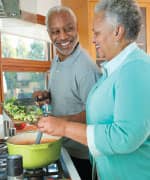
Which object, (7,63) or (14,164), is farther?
(7,63)

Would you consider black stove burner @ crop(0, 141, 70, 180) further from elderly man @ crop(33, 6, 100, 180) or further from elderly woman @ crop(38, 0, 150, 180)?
elderly man @ crop(33, 6, 100, 180)

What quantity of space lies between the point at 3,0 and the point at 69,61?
1.59ft

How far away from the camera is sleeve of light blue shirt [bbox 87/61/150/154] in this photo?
3.30ft

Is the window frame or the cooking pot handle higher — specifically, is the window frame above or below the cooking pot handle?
above

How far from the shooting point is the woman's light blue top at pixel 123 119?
3.31 ft

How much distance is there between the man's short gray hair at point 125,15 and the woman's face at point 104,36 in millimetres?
24

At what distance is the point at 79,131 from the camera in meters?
1.11

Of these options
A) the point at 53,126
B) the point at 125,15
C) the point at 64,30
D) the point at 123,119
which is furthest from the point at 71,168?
the point at 64,30

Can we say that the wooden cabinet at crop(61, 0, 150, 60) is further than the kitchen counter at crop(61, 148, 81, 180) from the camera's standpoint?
Yes

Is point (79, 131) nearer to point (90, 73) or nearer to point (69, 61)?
point (90, 73)

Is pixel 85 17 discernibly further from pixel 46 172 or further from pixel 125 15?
pixel 46 172

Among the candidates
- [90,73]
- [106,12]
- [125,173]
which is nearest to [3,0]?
[90,73]

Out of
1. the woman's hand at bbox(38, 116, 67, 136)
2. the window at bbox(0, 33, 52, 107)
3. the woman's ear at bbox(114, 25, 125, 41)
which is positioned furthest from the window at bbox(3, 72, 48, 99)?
the woman's ear at bbox(114, 25, 125, 41)

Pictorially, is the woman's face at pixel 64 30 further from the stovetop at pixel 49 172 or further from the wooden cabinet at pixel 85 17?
the wooden cabinet at pixel 85 17
